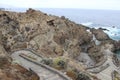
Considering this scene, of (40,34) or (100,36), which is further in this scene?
(100,36)

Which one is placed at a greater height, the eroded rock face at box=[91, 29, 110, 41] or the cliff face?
the cliff face

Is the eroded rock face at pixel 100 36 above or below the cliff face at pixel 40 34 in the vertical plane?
below

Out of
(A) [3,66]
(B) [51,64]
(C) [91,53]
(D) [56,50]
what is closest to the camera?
(A) [3,66]

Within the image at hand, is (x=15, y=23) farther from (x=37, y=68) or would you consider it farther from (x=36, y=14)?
(x=37, y=68)

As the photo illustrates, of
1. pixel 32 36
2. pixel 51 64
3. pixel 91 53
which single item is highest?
pixel 51 64

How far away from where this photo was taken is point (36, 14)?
74.8 m

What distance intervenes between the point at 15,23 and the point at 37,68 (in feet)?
144

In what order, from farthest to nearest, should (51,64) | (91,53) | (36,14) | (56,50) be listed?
(91,53) < (36,14) < (56,50) < (51,64)

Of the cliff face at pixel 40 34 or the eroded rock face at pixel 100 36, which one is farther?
the eroded rock face at pixel 100 36

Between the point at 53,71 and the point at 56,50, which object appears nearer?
the point at 53,71

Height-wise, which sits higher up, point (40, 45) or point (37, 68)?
point (37, 68)

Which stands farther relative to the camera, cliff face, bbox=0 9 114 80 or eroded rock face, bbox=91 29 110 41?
eroded rock face, bbox=91 29 110 41

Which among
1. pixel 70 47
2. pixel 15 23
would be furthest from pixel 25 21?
pixel 70 47

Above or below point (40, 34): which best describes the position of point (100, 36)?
below
